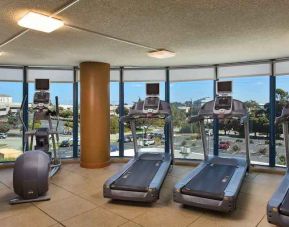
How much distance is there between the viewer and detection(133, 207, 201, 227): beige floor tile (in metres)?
3.21

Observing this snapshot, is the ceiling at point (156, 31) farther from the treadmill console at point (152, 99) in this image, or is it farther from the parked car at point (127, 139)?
the parked car at point (127, 139)

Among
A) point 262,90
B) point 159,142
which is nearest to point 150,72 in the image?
point 159,142

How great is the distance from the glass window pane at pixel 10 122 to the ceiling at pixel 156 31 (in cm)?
92

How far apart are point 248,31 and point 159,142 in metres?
3.94

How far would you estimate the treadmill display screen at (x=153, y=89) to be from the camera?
17.5ft

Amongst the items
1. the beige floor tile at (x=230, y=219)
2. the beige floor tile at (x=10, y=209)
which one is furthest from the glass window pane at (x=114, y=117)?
the beige floor tile at (x=230, y=219)

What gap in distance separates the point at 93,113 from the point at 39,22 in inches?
120

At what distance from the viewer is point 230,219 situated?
3314 mm

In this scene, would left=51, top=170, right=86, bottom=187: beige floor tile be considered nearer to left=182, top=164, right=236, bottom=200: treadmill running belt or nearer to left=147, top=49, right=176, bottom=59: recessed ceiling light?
left=182, top=164, right=236, bottom=200: treadmill running belt

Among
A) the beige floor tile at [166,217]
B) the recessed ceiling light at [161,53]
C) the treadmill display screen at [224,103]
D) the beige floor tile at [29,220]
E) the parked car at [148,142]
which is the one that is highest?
the recessed ceiling light at [161,53]

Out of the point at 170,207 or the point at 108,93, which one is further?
the point at 108,93

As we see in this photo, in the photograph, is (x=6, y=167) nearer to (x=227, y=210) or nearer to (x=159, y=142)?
(x=159, y=142)

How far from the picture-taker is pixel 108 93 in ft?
20.1

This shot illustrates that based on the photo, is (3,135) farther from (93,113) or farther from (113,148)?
(113,148)
